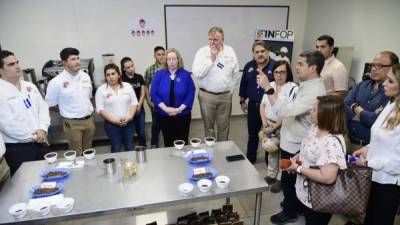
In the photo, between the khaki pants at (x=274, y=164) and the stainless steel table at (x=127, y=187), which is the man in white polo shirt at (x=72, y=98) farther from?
the khaki pants at (x=274, y=164)

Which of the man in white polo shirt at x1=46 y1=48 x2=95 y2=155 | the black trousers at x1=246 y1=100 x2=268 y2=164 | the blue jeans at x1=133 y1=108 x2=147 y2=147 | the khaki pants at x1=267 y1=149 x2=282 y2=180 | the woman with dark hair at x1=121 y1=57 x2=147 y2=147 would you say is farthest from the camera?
the blue jeans at x1=133 y1=108 x2=147 y2=147

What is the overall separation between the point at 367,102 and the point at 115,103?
8.11 ft

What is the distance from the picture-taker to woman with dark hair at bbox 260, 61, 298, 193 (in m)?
2.54

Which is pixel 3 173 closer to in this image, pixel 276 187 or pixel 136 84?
pixel 136 84

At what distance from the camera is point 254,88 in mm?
3252

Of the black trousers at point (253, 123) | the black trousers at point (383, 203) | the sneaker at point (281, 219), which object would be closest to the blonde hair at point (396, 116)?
the black trousers at point (383, 203)

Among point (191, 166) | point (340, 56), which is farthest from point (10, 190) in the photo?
point (340, 56)

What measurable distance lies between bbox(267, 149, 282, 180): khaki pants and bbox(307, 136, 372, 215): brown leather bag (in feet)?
4.06

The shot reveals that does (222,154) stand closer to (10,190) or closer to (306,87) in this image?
(306,87)

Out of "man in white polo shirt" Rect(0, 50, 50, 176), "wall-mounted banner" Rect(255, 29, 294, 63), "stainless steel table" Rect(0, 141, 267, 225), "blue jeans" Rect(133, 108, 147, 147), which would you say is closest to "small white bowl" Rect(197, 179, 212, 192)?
"stainless steel table" Rect(0, 141, 267, 225)

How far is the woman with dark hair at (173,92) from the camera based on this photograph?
2.96 meters

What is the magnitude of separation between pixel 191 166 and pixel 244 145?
2327mm

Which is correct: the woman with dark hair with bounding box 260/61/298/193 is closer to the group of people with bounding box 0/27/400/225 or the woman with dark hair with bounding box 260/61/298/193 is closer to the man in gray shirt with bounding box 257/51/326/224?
the group of people with bounding box 0/27/400/225

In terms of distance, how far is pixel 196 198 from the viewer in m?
1.62
